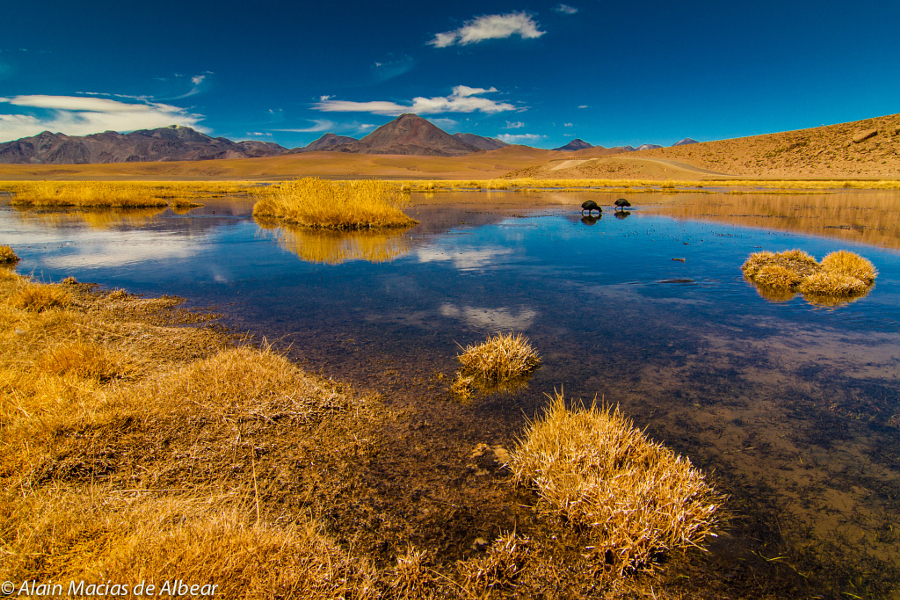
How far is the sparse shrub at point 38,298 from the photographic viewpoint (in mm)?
6090

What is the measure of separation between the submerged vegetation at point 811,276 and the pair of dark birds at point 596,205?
40.9ft

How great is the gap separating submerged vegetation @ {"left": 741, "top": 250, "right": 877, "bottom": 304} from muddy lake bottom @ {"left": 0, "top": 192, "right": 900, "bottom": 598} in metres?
0.36

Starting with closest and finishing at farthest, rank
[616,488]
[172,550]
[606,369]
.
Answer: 1. [172,550]
2. [616,488]
3. [606,369]

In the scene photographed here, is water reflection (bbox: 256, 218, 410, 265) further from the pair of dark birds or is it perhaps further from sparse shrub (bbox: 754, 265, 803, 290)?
the pair of dark birds

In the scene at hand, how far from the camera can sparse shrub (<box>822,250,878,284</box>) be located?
8.35m

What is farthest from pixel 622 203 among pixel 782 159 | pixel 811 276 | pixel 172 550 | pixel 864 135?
pixel 864 135

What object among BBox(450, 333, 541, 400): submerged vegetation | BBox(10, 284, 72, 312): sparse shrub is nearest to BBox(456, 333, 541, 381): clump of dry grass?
BBox(450, 333, 541, 400): submerged vegetation

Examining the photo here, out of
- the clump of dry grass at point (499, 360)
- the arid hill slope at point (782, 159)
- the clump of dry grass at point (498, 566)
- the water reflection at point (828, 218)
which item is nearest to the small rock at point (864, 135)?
the arid hill slope at point (782, 159)

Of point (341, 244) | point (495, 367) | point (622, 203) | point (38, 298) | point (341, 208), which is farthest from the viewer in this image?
point (622, 203)

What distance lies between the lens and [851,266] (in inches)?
339

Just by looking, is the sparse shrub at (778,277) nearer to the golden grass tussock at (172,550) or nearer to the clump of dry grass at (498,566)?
the clump of dry grass at (498,566)

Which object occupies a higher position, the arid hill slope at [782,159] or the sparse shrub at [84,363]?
the arid hill slope at [782,159]

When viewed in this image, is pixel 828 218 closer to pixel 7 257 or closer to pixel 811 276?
pixel 811 276

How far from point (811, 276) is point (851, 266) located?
162 cm
